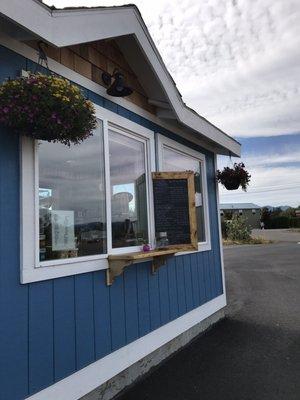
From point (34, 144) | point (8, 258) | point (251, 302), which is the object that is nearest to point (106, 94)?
point (34, 144)

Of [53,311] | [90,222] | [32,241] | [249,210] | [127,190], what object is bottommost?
[53,311]

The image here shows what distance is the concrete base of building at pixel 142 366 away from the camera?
3883 mm

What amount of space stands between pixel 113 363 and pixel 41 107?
244 centimetres

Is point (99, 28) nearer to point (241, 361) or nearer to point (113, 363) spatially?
point (113, 363)

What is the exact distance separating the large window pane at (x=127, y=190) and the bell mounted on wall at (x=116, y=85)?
1.33 feet

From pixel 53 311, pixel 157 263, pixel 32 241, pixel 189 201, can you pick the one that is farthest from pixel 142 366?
pixel 32 241

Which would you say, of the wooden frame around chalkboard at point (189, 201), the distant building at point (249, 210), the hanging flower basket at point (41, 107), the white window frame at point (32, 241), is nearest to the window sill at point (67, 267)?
the white window frame at point (32, 241)

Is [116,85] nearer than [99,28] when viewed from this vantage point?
No

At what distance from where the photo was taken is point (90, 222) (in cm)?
398

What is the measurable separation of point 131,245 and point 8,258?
179 centimetres

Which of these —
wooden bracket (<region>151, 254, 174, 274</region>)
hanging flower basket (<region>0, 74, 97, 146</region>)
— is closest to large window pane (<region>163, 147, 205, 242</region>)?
wooden bracket (<region>151, 254, 174, 274</region>)

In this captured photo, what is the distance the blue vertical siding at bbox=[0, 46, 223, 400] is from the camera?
9.74 feet

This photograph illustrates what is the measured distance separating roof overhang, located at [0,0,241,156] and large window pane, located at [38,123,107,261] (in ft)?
2.72

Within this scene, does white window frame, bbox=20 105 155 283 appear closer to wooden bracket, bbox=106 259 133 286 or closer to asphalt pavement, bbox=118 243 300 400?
wooden bracket, bbox=106 259 133 286
